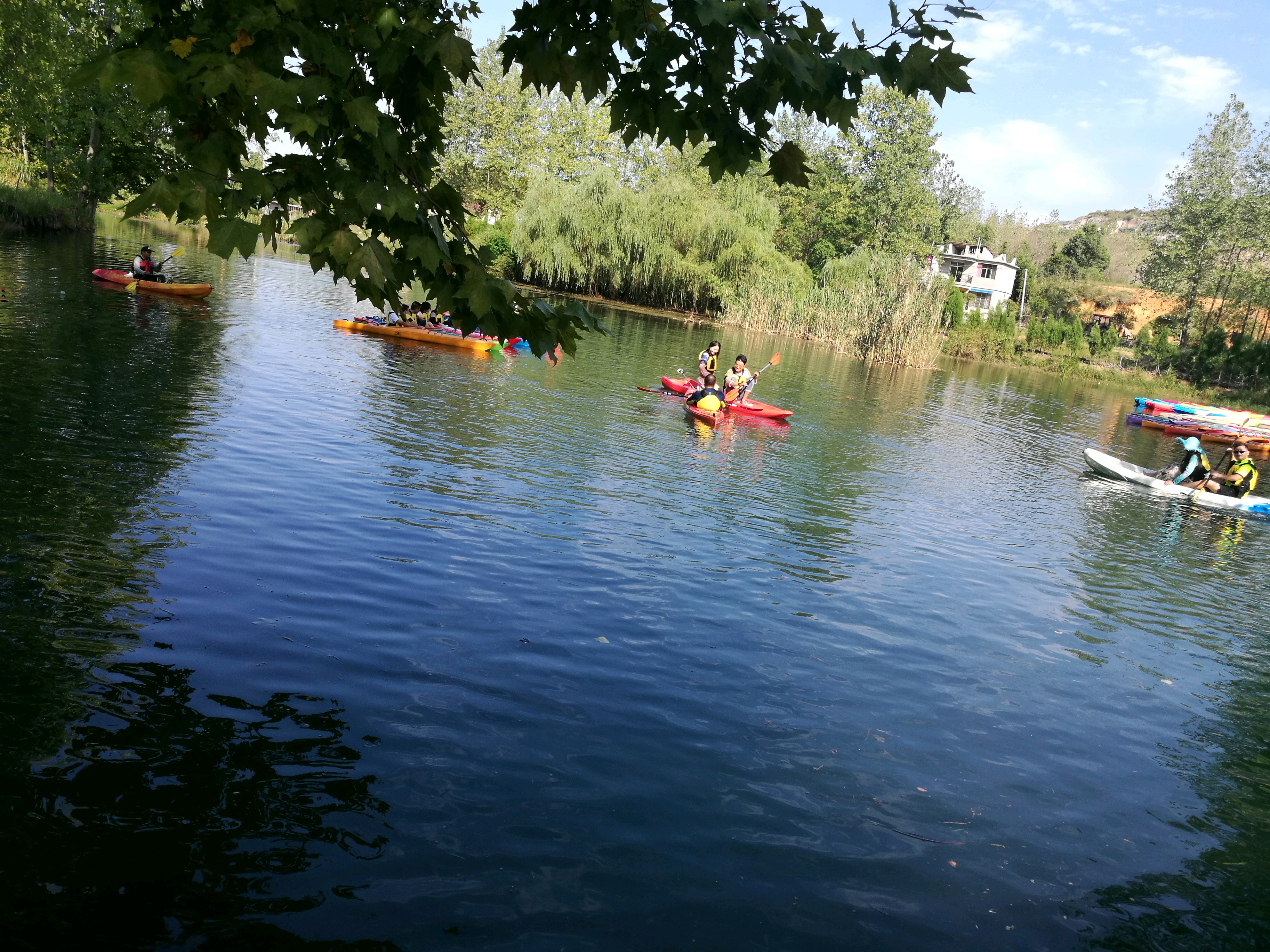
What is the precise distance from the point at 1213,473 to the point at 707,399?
9581 mm

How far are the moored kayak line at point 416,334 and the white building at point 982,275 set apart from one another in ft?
212

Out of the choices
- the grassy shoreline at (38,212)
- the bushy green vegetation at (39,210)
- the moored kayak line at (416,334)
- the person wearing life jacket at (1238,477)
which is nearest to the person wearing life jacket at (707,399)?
the moored kayak line at (416,334)

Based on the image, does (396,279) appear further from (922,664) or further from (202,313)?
(202,313)

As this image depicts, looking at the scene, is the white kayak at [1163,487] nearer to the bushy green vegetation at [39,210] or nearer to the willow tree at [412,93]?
the willow tree at [412,93]

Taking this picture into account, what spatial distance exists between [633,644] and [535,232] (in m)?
45.6

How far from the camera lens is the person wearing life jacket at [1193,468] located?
58.6ft

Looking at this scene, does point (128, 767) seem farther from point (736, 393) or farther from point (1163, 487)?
point (1163, 487)

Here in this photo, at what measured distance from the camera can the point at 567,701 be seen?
5.80m

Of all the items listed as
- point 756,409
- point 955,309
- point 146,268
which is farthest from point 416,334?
point 955,309

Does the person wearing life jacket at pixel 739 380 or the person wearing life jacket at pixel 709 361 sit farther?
the person wearing life jacket at pixel 709 361

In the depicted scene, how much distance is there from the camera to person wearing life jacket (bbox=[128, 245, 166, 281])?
22.9 metres

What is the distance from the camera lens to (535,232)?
49906 mm

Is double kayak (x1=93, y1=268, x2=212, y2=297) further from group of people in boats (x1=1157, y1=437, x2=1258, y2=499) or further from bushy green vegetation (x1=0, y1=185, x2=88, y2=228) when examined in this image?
group of people in boats (x1=1157, y1=437, x2=1258, y2=499)

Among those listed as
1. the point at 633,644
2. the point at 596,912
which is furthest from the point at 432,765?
the point at 633,644
